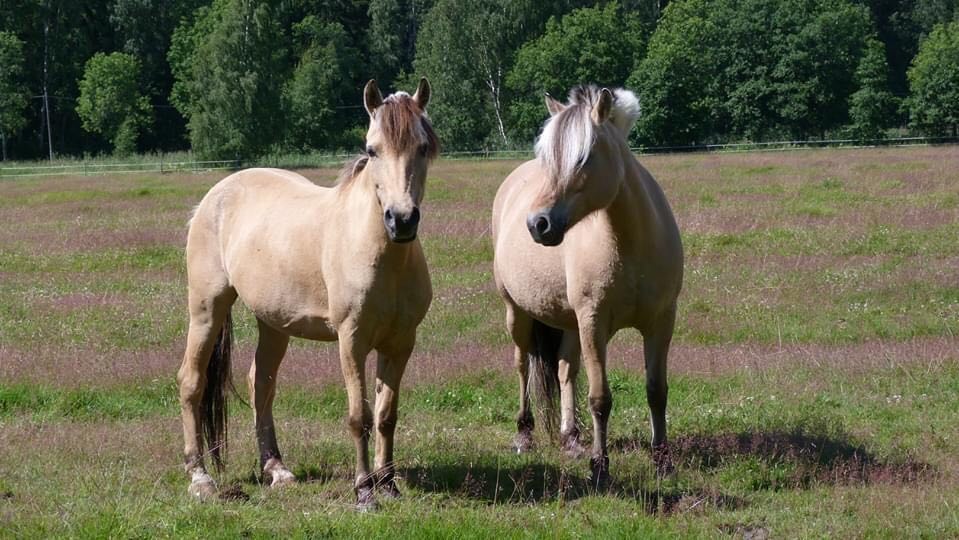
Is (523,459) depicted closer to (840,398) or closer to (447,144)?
(840,398)

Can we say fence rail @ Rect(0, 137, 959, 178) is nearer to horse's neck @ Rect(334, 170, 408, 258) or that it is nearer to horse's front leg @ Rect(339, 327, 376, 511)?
horse's neck @ Rect(334, 170, 408, 258)

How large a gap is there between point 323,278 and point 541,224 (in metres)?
1.43

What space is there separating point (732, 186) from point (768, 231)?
8.94 metres

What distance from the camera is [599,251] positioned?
6.94 m

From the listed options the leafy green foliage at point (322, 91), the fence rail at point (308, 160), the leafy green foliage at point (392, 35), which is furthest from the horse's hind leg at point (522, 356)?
the leafy green foliage at point (392, 35)

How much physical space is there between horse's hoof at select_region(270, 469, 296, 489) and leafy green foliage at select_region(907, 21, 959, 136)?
2558 inches

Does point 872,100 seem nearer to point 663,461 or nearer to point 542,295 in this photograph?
point 542,295

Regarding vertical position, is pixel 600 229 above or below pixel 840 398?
above

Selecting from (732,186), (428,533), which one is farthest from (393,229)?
(732,186)

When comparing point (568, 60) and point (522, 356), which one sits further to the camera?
point (568, 60)

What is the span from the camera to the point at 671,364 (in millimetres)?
9977

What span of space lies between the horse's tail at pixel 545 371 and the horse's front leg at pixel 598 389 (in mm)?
1454

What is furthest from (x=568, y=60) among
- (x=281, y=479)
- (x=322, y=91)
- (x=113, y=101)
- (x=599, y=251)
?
(x=281, y=479)

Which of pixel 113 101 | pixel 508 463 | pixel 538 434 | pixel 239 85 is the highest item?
pixel 239 85
